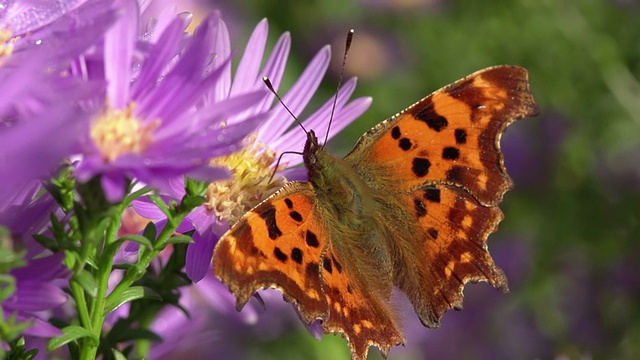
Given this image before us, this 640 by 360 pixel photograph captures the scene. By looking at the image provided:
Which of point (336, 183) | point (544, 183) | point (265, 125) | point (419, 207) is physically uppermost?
point (265, 125)

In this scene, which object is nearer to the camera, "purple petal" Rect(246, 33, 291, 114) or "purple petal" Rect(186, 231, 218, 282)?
"purple petal" Rect(186, 231, 218, 282)

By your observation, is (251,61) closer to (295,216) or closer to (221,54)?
(221,54)

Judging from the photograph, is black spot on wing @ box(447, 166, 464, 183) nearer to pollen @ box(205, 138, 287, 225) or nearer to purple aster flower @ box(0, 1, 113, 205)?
pollen @ box(205, 138, 287, 225)

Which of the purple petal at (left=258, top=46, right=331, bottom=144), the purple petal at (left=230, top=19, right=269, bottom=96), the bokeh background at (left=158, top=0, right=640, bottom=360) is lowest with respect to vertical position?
the bokeh background at (left=158, top=0, right=640, bottom=360)

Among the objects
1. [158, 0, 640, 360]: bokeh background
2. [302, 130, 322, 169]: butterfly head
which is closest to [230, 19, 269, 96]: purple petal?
[302, 130, 322, 169]: butterfly head

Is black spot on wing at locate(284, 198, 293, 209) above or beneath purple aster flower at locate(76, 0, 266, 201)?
beneath

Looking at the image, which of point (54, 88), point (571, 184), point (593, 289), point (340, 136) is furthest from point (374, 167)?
point (340, 136)

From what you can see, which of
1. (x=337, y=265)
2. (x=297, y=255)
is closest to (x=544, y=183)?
(x=337, y=265)

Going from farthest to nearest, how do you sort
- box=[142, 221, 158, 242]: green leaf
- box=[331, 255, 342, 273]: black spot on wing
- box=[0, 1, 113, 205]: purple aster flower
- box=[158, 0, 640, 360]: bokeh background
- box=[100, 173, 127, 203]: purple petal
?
box=[158, 0, 640, 360]: bokeh background
box=[331, 255, 342, 273]: black spot on wing
box=[142, 221, 158, 242]: green leaf
box=[100, 173, 127, 203]: purple petal
box=[0, 1, 113, 205]: purple aster flower
